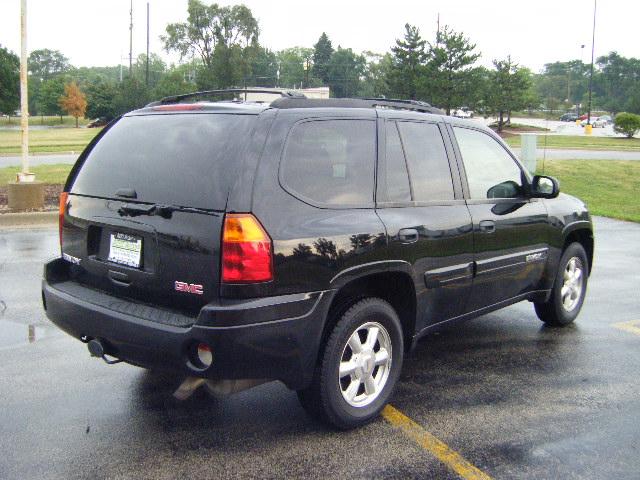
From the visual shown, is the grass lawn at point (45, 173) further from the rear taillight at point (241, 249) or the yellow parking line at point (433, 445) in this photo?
Answer: the rear taillight at point (241, 249)

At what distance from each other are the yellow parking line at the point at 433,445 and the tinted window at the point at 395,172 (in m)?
1.30

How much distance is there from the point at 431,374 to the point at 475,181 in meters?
1.40

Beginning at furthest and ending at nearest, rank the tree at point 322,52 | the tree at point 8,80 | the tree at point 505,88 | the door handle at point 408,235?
the tree at point 322,52 → the tree at point 8,80 → the tree at point 505,88 → the door handle at point 408,235

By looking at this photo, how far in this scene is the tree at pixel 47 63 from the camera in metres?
135

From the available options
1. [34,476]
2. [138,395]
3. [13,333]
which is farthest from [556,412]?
[13,333]

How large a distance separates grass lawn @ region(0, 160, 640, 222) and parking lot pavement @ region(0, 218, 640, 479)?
9664mm

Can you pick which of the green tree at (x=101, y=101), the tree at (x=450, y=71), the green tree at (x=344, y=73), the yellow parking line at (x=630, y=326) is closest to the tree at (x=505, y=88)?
the tree at (x=450, y=71)

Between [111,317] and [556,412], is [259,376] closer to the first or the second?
[111,317]

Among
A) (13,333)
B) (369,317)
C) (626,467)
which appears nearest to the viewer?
(626,467)

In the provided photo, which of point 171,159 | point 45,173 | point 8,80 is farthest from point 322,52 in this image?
point 171,159

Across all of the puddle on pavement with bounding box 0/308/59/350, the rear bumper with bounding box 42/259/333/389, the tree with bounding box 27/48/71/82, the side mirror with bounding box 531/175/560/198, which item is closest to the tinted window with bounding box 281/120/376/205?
the rear bumper with bounding box 42/259/333/389

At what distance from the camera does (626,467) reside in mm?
3537

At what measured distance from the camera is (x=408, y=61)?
1992 inches

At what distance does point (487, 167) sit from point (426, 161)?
31.3 inches
